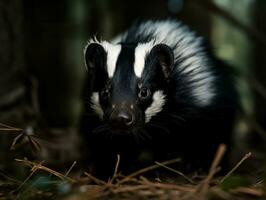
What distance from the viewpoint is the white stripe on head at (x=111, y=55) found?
13.1 ft

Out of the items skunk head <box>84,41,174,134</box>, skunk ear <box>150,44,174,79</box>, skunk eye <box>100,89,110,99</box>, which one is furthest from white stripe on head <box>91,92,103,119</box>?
skunk ear <box>150,44,174,79</box>

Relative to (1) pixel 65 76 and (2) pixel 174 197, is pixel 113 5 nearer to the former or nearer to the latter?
(1) pixel 65 76

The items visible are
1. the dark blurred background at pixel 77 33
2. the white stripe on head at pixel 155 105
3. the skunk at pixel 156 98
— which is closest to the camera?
the skunk at pixel 156 98

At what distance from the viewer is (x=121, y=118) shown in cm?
364

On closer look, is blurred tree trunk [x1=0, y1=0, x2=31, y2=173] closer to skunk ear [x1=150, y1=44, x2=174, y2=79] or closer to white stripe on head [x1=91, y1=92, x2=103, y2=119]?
white stripe on head [x1=91, y1=92, x2=103, y2=119]

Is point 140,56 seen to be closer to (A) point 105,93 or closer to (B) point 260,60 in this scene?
(A) point 105,93

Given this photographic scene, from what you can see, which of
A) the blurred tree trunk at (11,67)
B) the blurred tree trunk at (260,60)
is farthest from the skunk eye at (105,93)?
the blurred tree trunk at (260,60)

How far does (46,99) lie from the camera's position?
268 inches

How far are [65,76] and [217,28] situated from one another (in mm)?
2184

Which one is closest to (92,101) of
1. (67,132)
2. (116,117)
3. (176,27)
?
(116,117)

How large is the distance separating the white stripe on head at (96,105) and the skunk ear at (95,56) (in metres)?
0.20

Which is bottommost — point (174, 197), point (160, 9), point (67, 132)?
point (67, 132)

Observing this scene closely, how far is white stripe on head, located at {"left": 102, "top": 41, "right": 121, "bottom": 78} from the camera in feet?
13.1

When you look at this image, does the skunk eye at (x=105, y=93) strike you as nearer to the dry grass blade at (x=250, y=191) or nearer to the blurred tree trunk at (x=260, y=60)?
the dry grass blade at (x=250, y=191)
